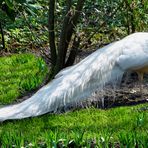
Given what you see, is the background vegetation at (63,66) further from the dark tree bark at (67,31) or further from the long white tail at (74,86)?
the long white tail at (74,86)

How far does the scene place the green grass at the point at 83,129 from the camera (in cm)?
389

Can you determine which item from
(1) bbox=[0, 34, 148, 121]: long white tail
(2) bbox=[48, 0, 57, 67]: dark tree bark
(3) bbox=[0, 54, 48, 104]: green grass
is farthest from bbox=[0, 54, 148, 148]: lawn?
(2) bbox=[48, 0, 57, 67]: dark tree bark

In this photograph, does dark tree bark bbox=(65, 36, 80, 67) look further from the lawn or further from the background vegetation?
the lawn

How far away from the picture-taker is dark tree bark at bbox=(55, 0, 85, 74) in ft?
19.9

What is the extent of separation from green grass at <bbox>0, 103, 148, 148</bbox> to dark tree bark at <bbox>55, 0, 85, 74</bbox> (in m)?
1.17

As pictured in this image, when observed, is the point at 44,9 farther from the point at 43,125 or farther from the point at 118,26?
the point at 43,125

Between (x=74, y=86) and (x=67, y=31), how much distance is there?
1.41 m

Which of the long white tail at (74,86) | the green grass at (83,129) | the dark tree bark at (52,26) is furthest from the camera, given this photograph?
the dark tree bark at (52,26)

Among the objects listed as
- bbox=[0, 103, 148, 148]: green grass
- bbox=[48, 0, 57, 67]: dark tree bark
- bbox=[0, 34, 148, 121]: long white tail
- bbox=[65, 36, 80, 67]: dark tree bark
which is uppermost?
bbox=[48, 0, 57, 67]: dark tree bark

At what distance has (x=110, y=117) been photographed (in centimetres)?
498

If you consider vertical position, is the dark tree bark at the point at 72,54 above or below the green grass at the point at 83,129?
above

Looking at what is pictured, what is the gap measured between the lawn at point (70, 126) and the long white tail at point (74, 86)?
12cm

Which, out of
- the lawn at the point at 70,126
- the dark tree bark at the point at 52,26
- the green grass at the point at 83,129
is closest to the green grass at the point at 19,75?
the lawn at the point at 70,126

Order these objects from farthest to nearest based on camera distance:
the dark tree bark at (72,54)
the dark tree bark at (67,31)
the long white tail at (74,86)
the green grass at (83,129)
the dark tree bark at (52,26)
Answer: the dark tree bark at (72,54)
the dark tree bark at (52,26)
the dark tree bark at (67,31)
the long white tail at (74,86)
the green grass at (83,129)
